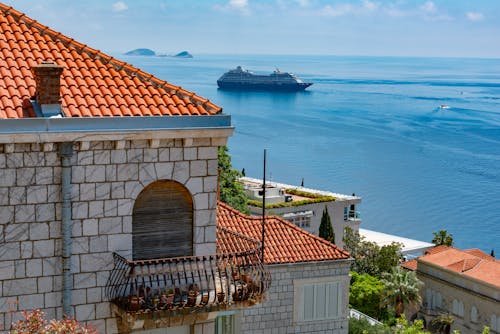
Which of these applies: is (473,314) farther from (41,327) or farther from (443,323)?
(41,327)

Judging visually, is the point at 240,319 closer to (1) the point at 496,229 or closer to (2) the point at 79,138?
(2) the point at 79,138

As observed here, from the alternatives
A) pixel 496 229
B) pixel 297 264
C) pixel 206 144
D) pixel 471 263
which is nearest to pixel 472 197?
pixel 496 229

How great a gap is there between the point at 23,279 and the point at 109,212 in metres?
1.38

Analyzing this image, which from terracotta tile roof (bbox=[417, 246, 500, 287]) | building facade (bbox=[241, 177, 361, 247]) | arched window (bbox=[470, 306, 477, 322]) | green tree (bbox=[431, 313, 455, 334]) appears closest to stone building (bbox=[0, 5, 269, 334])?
building facade (bbox=[241, 177, 361, 247])

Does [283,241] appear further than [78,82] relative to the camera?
Yes

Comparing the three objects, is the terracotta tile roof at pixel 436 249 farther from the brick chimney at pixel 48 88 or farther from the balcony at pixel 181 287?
the brick chimney at pixel 48 88

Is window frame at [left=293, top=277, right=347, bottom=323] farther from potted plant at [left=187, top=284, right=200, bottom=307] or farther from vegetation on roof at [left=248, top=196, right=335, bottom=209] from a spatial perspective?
vegetation on roof at [left=248, top=196, right=335, bottom=209]

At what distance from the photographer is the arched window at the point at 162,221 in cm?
1088

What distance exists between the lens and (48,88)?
10.3 m

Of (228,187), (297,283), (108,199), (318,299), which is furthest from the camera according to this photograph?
(228,187)

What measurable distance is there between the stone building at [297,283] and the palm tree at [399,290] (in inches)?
1251

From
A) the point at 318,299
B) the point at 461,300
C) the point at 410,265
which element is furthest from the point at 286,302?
the point at 410,265

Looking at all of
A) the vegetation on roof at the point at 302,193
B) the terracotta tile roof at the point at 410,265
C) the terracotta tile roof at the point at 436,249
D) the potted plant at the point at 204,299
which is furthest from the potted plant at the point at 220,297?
the terracotta tile roof at the point at 436,249

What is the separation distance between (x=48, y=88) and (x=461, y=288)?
5317 centimetres
